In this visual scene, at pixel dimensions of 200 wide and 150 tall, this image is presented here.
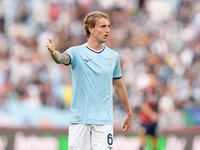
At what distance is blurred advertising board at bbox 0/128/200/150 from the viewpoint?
36.2 ft

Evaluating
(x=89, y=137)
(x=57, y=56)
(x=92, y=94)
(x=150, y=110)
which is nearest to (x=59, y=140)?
(x=150, y=110)

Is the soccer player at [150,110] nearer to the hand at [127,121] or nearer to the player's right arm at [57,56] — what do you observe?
the hand at [127,121]

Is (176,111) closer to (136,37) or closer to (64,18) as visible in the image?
(136,37)

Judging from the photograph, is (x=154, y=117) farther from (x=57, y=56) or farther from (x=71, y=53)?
(x=57, y=56)

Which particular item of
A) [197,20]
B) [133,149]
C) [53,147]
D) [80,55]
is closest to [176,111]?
[133,149]

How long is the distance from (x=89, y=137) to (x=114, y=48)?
34.8ft

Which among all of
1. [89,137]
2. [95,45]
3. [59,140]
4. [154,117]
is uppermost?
[154,117]

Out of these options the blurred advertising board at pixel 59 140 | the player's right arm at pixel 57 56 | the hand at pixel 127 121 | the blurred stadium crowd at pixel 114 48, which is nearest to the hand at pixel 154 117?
the blurred stadium crowd at pixel 114 48

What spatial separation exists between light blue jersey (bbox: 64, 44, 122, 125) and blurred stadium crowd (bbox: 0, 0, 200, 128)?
4.76 metres

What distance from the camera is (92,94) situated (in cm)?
564

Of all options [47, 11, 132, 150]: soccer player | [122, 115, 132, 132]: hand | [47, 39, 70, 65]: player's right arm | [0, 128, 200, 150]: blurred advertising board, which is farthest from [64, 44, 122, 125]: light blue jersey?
[0, 128, 200, 150]: blurred advertising board

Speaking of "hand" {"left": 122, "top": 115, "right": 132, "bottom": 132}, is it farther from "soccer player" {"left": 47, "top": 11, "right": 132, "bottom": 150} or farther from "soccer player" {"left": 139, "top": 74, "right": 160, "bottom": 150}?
"soccer player" {"left": 139, "top": 74, "right": 160, "bottom": 150}

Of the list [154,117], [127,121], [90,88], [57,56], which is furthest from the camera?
[154,117]

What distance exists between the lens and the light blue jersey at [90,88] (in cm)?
562
